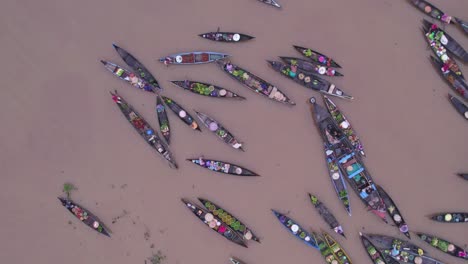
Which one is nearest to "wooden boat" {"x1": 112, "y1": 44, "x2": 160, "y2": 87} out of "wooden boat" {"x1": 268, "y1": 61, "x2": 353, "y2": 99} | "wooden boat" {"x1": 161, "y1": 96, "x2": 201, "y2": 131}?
"wooden boat" {"x1": 161, "y1": 96, "x2": 201, "y2": 131}

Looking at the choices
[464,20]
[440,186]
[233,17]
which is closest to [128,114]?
[233,17]

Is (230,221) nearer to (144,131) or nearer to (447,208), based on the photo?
(144,131)

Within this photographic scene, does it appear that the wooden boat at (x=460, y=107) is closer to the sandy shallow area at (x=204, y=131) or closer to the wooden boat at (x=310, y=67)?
the sandy shallow area at (x=204, y=131)

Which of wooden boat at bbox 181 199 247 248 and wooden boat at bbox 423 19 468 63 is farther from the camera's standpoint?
wooden boat at bbox 423 19 468 63

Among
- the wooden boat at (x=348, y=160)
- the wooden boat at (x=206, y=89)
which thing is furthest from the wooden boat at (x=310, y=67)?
the wooden boat at (x=206, y=89)

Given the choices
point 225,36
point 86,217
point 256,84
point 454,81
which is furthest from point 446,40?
point 86,217

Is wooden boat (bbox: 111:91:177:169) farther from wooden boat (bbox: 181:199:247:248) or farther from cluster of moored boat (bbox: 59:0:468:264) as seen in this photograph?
wooden boat (bbox: 181:199:247:248)
